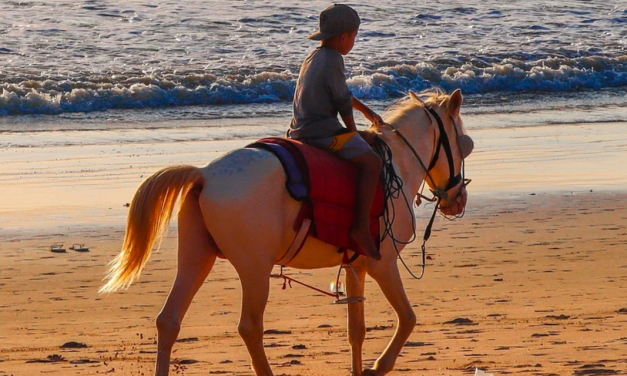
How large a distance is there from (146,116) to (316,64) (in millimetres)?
14543

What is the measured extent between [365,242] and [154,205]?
116 centimetres

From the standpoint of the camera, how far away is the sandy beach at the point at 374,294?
6.23 m

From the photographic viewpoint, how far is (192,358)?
6.28 m

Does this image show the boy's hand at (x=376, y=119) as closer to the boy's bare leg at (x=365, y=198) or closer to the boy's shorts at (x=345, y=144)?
the boy's shorts at (x=345, y=144)

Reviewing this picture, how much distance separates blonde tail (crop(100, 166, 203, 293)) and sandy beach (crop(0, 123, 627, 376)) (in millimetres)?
986

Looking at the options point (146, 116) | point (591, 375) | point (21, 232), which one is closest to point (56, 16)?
point (146, 116)

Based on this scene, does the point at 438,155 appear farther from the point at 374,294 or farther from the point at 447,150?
the point at 374,294

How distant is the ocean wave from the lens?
20.6m

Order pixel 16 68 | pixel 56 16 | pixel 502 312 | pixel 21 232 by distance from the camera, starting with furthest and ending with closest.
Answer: pixel 56 16, pixel 16 68, pixel 21 232, pixel 502 312

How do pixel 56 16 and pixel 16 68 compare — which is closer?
pixel 16 68

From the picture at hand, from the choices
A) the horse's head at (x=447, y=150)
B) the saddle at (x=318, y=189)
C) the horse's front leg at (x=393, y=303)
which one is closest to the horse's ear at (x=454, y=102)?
the horse's head at (x=447, y=150)

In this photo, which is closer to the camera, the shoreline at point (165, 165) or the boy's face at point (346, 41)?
the boy's face at point (346, 41)

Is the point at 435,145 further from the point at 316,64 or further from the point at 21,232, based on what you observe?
the point at 21,232

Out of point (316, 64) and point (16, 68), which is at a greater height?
point (316, 64)
